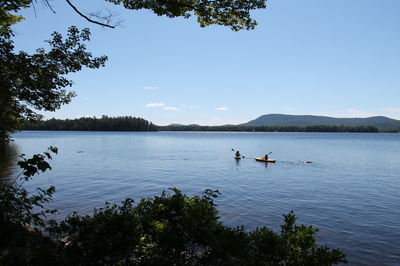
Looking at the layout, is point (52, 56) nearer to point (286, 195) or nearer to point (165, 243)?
point (165, 243)

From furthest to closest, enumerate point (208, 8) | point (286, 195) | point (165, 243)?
1. point (286, 195)
2. point (208, 8)
3. point (165, 243)

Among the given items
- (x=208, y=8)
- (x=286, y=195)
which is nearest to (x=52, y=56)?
(x=208, y=8)

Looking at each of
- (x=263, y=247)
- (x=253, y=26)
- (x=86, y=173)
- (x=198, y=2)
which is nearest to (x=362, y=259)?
(x=263, y=247)

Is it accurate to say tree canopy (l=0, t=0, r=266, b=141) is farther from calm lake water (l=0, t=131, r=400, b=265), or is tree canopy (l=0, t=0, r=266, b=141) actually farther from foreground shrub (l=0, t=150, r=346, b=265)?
calm lake water (l=0, t=131, r=400, b=265)

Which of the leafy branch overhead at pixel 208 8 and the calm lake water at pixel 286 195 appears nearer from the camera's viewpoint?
the leafy branch overhead at pixel 208 8

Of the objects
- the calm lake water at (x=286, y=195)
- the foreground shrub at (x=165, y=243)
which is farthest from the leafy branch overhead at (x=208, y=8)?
the calm lake water at (x=286, y=195)

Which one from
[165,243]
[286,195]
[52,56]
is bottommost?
[286,195]

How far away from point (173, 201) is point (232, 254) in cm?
201

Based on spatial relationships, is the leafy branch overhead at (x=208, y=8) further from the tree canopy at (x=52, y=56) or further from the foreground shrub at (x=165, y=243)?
the foreground shrub at (x=165, y=243)

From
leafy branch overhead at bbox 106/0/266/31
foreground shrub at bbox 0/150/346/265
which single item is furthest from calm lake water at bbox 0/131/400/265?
leafy branch overhead at bbox 106/0/266/31

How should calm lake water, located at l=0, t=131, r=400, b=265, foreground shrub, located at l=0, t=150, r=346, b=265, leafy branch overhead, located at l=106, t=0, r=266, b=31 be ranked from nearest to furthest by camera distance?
1. foreground shrub, located at l=0, t=150, r=346, b=265
2. leafy branch overhead, located at l=106, t=0, r=266, b=31
3. calm lake water, located at l=0, t=131, r=400, b=265

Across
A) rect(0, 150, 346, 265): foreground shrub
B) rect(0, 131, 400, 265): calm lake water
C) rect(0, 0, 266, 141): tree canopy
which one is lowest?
rect(0, 131, 400, 265): calm lake water

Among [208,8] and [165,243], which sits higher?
[208,8]

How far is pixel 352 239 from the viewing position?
15102 mm
